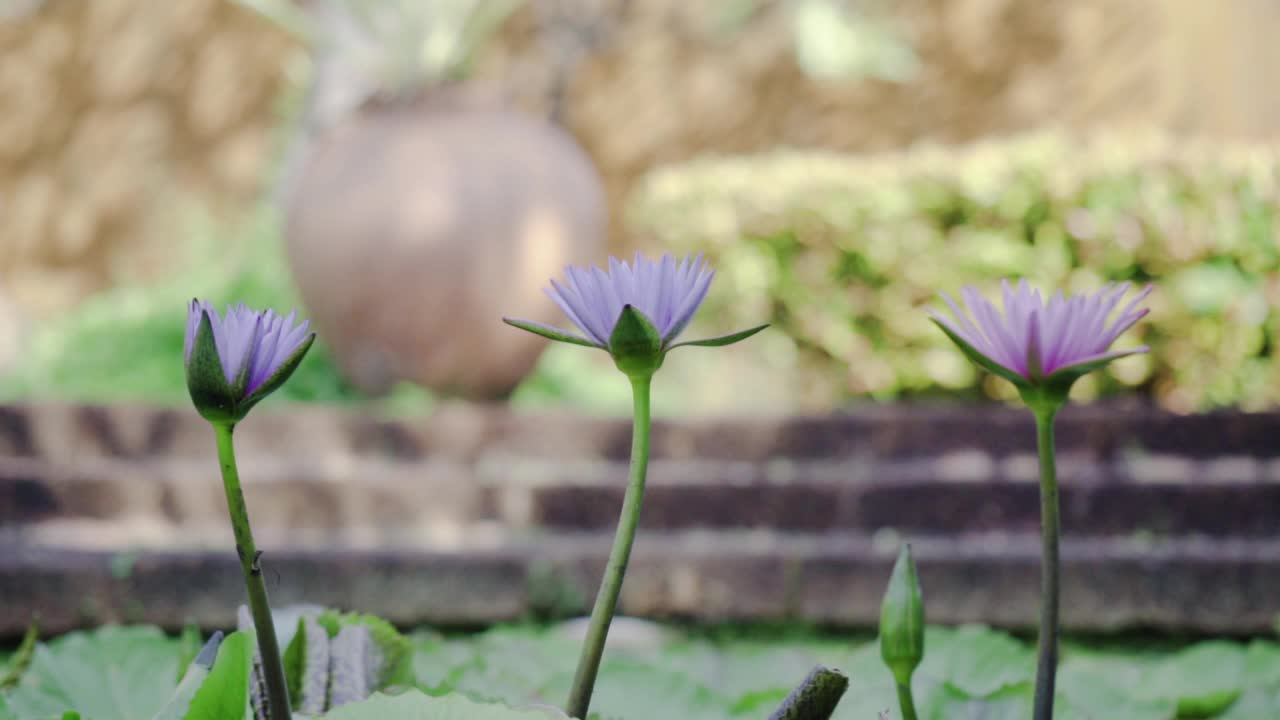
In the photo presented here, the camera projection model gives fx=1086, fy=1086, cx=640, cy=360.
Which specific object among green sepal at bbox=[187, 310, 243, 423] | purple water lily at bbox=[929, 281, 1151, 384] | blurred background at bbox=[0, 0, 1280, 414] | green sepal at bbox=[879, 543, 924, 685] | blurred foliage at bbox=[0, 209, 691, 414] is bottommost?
green sepal at bbox=[879, 543, 924, 685]

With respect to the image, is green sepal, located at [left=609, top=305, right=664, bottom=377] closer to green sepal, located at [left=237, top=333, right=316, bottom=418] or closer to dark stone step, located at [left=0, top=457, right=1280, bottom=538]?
green sepal, located at [left=237, top=333, right=316, bottom=418]

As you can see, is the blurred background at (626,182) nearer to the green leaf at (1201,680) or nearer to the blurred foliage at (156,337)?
the blurred foliage at (156,337)

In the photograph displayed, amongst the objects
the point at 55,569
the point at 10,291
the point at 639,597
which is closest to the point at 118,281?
the point at 10,291

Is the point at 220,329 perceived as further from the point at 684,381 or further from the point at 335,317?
the point at 684,381

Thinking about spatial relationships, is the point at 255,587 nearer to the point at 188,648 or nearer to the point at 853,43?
the point at 188,648

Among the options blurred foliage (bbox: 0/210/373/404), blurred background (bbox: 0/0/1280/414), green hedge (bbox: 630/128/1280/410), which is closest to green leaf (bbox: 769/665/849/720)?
blurred background (bbox: 0/0/1280/414)

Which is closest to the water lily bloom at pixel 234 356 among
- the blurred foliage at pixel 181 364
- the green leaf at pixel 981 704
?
the green leaf at pixel 981 704
